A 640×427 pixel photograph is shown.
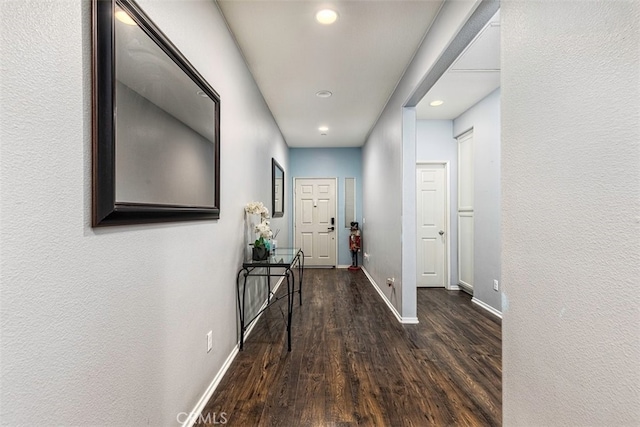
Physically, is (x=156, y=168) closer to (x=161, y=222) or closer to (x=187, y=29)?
(x=161, y=222)

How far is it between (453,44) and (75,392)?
2380 millimetres

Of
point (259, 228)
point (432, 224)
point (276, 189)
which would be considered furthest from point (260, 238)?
point (432, 224)

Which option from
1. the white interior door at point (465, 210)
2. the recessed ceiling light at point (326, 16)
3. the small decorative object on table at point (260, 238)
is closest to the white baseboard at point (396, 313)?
the white interior door at point (465, 210)

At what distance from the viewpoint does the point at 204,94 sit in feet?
5.38

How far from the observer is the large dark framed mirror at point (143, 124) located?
88 centimetres

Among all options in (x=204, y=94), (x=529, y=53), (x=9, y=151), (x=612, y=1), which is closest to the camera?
(x=9, y=151)

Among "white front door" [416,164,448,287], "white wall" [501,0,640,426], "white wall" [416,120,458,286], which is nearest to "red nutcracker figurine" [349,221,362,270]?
"white front door" [416,164,448,287]

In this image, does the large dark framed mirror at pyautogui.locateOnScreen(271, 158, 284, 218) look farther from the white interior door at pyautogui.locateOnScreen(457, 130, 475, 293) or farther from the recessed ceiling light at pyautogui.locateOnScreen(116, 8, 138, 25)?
the recessed ceiling light at pyautogui.locateOnScreen(116, 8, 138, 25)

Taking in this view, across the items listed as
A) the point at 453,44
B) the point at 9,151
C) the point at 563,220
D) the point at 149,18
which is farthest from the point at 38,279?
the point at 453,44

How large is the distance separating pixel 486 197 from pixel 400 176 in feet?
4.30

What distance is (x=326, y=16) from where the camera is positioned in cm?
191

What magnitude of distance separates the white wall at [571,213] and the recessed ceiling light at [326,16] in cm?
109

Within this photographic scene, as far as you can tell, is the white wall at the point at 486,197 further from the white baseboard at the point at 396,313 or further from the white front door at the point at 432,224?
the white baseboard at the point at 396,313

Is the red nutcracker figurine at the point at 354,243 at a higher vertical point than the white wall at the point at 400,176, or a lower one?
lower
